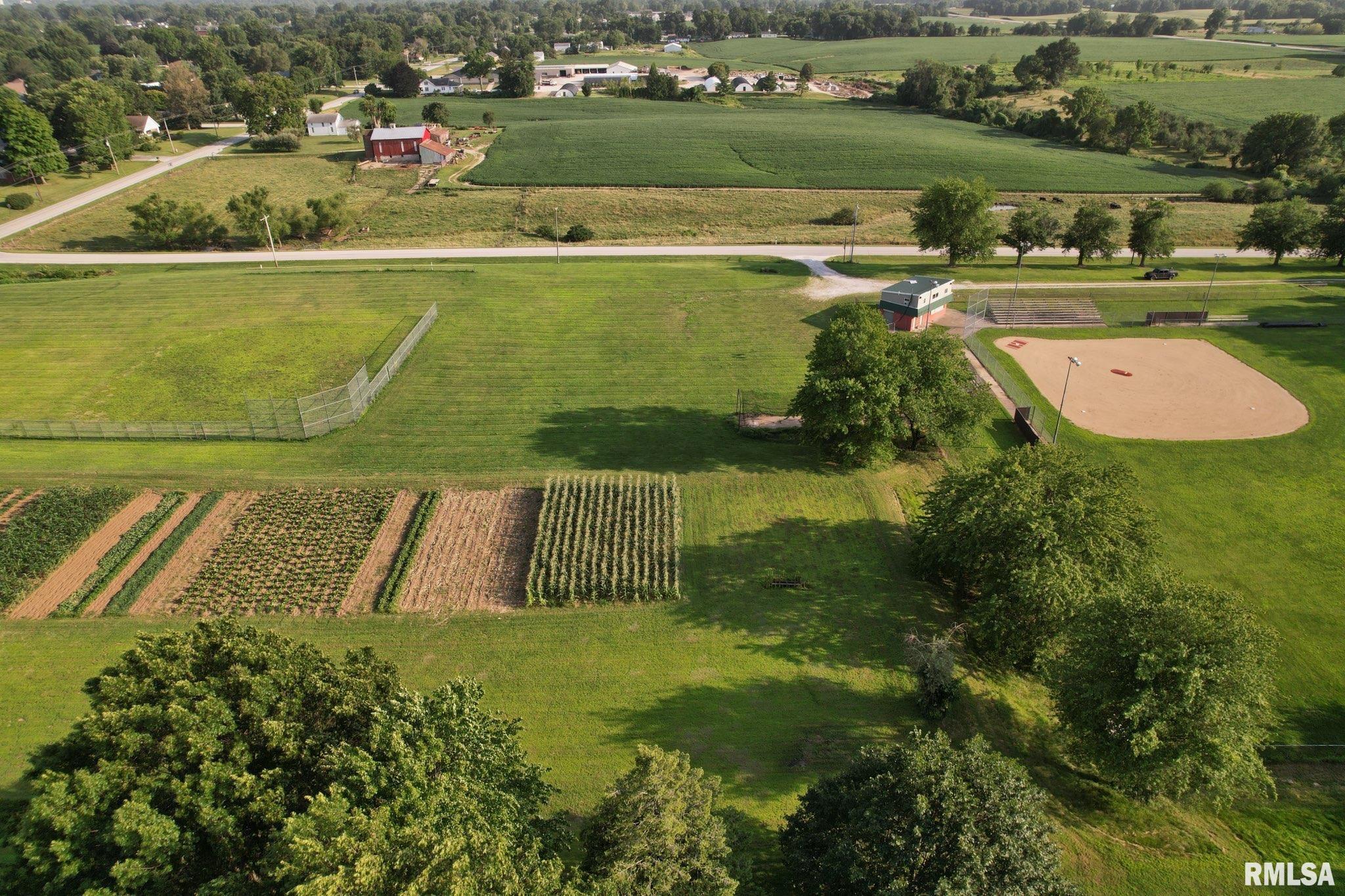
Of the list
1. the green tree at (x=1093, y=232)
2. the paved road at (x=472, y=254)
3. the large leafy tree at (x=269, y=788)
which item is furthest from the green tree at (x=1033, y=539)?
the paved road at (x=472, y=254)

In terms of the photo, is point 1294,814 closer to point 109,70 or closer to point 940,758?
point 940,758

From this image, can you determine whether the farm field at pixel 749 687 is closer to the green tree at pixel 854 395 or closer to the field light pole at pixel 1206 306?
the green tree at pixel 854 395

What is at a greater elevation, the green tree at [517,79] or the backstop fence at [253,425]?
the green tree at [517,79]

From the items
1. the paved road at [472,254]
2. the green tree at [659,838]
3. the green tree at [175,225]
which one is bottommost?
the paved road at [472,254]

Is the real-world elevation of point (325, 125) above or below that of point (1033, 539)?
above

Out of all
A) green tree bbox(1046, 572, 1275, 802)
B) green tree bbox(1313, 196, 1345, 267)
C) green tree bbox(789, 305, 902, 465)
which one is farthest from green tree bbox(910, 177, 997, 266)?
green tree bbox(1046, 572, 1275, 802)

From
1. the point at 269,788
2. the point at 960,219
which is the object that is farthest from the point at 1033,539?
Result: the point at 960,219

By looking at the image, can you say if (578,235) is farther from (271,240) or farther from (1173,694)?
(1173,694)
